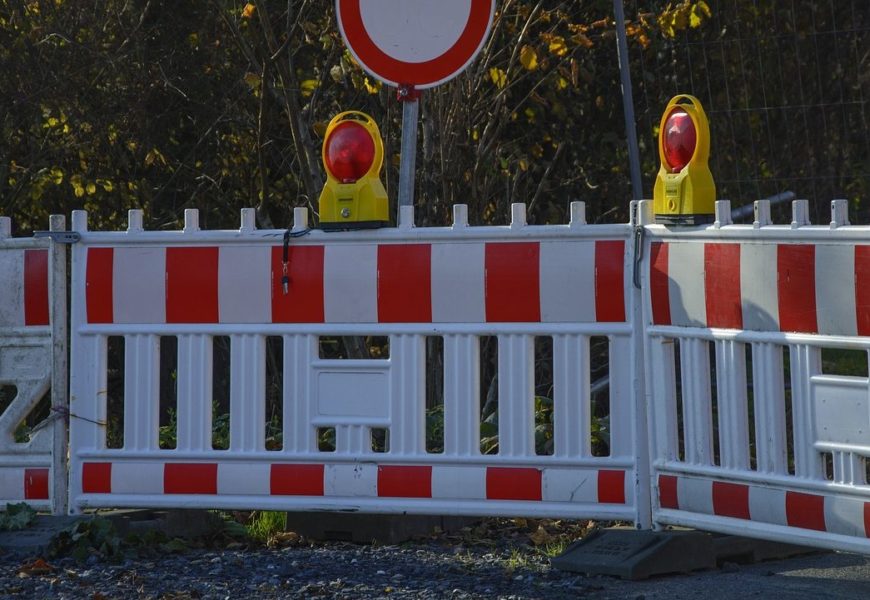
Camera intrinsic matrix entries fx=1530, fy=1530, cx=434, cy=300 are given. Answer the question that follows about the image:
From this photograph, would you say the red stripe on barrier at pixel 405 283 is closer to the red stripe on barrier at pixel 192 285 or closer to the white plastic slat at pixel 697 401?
the red stripe on barrier at pixel 192 285

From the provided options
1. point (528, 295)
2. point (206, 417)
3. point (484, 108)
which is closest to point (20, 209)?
point (484, 108)

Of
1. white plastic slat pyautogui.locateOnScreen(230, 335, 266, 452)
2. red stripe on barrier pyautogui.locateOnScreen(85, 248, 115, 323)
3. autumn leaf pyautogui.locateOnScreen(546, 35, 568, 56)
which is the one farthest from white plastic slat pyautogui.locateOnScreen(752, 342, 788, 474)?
autumn leaf pyautogui.locateOnScreen(546, 35, 568, 56)

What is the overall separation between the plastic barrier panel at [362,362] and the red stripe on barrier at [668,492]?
77 millimetres

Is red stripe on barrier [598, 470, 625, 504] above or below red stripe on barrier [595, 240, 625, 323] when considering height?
below

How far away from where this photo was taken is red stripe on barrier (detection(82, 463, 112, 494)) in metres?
6.52

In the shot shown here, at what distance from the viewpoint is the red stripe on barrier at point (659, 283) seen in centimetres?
591

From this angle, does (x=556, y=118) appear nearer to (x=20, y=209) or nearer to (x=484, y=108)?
(x=484, y=108)

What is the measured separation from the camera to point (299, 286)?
6.35 meters

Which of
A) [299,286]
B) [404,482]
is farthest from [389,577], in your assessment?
[299,286]

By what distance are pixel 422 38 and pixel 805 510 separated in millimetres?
2479

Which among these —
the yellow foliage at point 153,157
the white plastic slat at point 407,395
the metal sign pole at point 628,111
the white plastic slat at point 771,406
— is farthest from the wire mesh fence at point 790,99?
the white plastic slat at point 771,406

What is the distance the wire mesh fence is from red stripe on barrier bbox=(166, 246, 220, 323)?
13.3 feet

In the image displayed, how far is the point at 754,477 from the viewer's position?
5.63 m

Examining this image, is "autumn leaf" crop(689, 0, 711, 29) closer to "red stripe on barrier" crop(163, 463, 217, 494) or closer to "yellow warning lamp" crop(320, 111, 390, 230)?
"yellow warning lamp" crop(320, 111, 390, 230)
